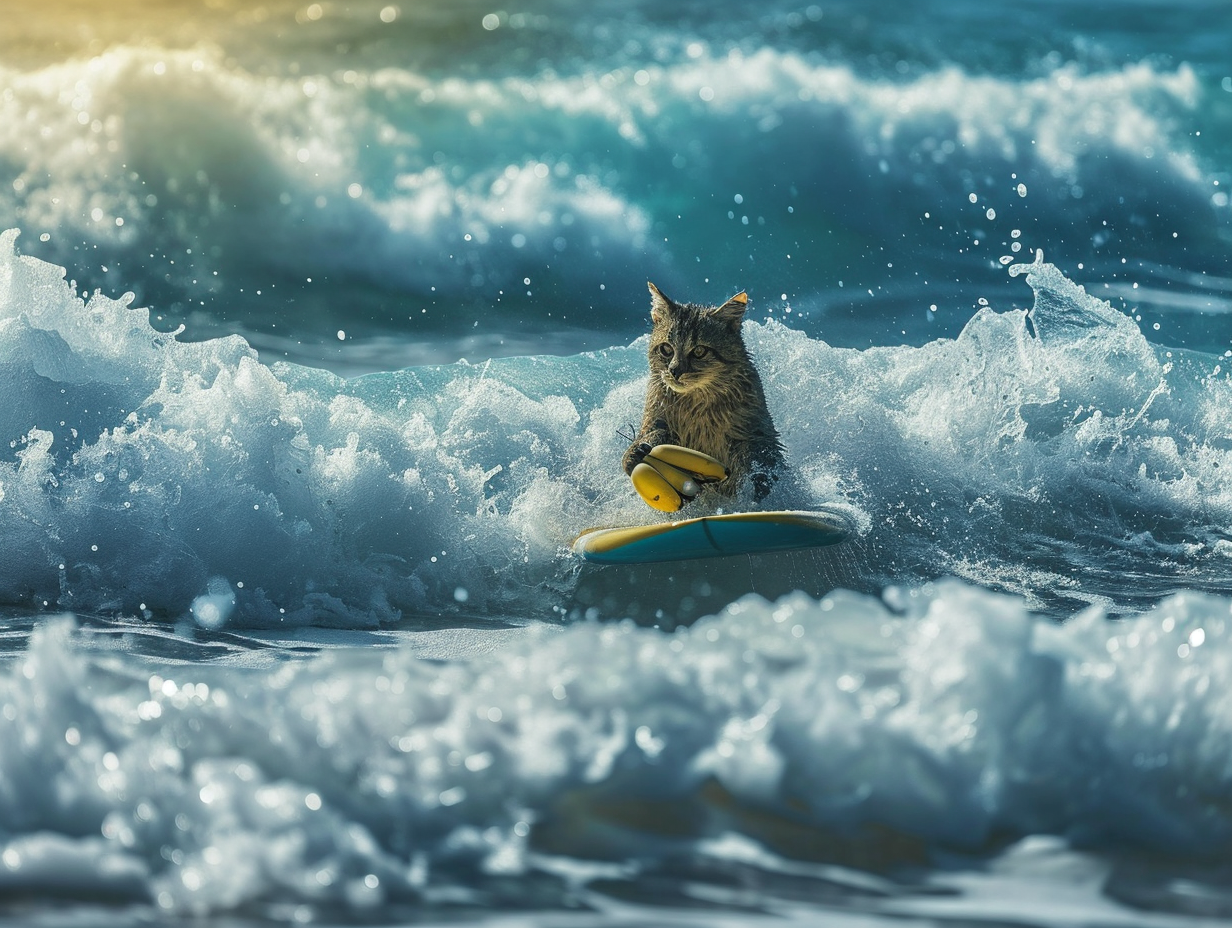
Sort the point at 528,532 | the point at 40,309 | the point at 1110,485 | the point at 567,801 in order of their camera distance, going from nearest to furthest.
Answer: the point at 567,801, the point at 528,532, the point at 40,309, the point at 1110,485

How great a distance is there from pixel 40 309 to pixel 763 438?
16.2 ft

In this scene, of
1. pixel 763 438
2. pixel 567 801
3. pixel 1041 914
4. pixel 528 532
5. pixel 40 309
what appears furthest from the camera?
pixel 40 309

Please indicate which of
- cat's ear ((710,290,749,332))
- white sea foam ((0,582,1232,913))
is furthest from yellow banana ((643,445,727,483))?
white sea foam ((0,582,1232,913))

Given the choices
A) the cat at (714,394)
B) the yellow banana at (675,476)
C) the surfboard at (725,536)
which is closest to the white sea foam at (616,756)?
the surfboard at (725,536)

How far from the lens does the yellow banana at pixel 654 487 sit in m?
6.37

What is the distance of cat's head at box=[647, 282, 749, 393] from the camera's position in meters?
6.40

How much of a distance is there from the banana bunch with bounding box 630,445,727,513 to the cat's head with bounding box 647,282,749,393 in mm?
377

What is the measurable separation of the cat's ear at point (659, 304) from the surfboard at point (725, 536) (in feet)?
3.82

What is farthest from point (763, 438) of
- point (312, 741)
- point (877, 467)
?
point (312, 741)

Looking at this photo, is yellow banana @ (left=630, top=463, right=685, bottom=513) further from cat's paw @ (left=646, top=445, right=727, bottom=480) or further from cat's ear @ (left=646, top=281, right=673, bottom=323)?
cat's ear @ (left=646, top=281, right=673, bottom=323)

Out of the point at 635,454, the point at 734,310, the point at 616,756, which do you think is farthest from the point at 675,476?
the point at 616,756

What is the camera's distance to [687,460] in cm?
636

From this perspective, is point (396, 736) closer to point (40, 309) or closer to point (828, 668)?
point (828, 668)

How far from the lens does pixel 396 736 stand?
97.4 inches
